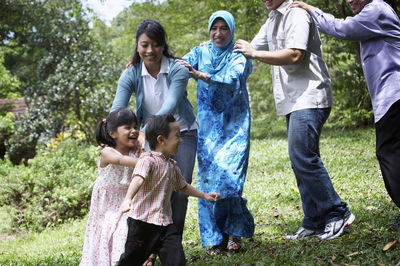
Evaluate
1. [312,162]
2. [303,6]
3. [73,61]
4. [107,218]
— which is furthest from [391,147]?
[73,61]

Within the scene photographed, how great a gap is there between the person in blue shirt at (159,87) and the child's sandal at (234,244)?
0.64 m

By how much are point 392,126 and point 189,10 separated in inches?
501

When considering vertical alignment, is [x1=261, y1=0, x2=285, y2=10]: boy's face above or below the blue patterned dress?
above

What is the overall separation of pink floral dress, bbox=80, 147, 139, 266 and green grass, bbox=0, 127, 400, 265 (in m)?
0.80

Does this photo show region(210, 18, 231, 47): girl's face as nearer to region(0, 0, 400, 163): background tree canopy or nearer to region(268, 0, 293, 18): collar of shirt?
region(268, 0, 293, 18): collar of shirt

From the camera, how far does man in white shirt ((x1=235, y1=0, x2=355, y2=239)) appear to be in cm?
417

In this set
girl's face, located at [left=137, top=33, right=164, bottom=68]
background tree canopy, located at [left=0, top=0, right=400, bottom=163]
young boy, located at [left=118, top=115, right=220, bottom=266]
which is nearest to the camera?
young boy, located at [left=118, top=115, right=220, bottom=266]

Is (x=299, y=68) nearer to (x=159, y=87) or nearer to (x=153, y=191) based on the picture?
(x=159, y=87)

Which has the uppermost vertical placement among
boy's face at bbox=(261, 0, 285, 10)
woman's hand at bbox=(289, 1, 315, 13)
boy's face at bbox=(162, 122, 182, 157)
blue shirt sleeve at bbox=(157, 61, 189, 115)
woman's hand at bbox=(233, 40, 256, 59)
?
boy's face at bbox=(261, 0, 285, 10)

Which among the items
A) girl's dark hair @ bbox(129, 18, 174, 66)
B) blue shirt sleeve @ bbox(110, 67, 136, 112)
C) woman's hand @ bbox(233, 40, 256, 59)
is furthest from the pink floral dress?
woman's hand @ bbox(233, 40, 256, 59)

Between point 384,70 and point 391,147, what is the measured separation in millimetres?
604

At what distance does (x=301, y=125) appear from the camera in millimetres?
4223

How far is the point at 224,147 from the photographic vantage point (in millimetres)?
4441

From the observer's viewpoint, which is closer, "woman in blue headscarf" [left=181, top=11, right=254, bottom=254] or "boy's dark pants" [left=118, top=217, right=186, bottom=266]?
"boy's dark pants" [left=118, top=217, right=186, bottom=266]
